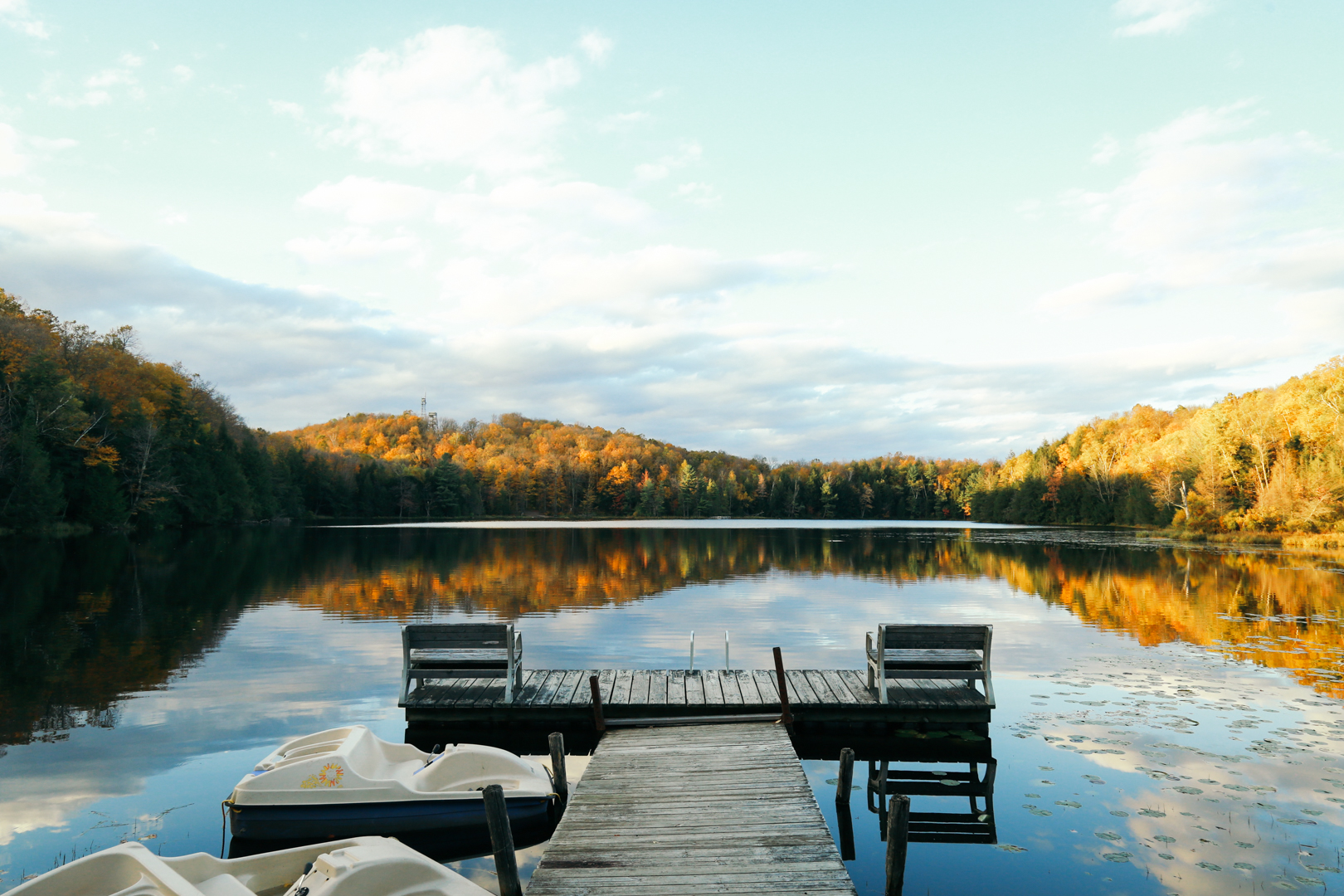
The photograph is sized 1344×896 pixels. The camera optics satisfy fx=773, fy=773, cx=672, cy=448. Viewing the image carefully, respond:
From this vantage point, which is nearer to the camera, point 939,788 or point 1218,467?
point 939,788

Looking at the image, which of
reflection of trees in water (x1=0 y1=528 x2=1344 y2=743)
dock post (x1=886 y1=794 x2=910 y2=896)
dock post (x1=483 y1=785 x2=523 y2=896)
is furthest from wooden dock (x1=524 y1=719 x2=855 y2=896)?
reflection of trees in water (x1=0 y1=528 x2=1344 y2=743)

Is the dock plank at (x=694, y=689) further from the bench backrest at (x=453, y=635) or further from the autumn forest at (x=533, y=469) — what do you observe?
the autumn forest at (x=533, y=469)

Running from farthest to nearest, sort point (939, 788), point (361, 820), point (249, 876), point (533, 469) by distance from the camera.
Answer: point (533, 469) → point (939, 788) → point (361, 820) → point (249, 876)

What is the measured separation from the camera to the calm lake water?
22.4ft

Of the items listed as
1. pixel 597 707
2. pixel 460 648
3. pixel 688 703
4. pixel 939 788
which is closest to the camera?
pixel 939 788

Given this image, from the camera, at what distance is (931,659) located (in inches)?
405

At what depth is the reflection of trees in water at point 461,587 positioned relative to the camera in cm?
1396

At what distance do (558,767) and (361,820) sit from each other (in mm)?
1801

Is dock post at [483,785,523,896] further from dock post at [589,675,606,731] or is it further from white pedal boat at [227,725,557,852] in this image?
dock post at [589,675,606,731]

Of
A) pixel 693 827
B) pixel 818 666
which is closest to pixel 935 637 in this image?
pixel 693 827

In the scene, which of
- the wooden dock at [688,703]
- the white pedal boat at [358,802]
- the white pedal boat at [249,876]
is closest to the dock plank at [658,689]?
the wooden dock at [688,703]

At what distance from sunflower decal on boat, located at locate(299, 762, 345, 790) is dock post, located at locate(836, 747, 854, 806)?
4671 mm

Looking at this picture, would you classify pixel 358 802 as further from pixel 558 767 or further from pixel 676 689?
pixel 676 689

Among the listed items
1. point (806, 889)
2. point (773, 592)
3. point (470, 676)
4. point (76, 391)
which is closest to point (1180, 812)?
point (806, 889)
